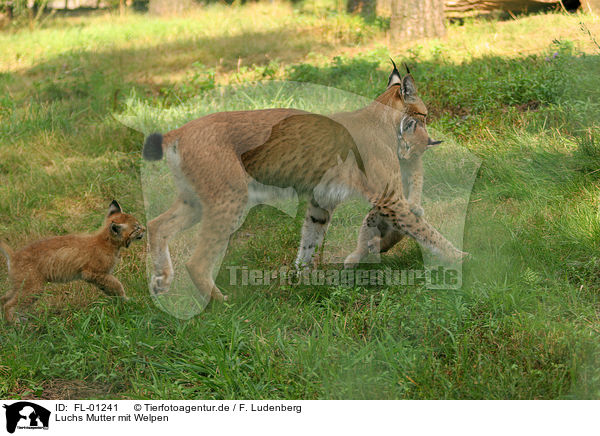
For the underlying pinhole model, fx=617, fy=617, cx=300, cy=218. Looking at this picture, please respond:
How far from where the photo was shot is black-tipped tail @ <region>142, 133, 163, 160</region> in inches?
180

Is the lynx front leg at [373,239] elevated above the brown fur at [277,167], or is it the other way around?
the brown fur at [277,167]

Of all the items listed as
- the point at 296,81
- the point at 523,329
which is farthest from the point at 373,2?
the point at 523,329

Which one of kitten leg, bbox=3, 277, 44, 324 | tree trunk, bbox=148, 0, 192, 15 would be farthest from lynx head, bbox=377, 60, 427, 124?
tree trunk, bbox=148, 0, 192, 15

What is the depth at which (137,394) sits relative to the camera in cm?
362

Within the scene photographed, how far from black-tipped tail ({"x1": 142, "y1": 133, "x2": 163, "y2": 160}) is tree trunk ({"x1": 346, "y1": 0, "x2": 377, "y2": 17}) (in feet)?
30.9

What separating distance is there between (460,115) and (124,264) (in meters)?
4.29

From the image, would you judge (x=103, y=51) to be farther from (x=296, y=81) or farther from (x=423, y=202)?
(x=423, y=202)

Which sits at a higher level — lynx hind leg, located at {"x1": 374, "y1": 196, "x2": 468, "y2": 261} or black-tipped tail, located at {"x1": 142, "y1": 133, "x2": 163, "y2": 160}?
black-tipped tail, located at {"x1": 142, "y1": 133, "x2": 163, "y2": 160}

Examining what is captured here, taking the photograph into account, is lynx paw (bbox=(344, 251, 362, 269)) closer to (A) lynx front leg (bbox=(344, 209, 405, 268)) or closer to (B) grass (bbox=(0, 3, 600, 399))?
(A) lynx front leg (bbox=(344, 209, 405, 268))

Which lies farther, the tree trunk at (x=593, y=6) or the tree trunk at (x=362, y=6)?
the tree trunk at (x=362, y=6)

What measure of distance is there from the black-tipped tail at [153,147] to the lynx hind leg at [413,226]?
170 cm

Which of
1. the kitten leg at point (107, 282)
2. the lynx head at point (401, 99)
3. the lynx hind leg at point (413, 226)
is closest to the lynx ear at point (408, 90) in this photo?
the lynx head at point (401, 99)

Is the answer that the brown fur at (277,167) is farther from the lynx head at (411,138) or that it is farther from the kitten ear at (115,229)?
the kitten ear at (115,229)

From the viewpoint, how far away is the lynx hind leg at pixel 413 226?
4.78 metres
